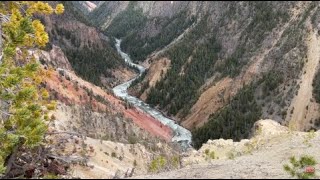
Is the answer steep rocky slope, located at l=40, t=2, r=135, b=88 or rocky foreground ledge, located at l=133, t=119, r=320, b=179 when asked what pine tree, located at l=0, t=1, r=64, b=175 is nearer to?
rocky foreground ledge, located at l=133, t=119, r=320, b=179

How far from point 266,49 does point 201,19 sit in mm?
62547

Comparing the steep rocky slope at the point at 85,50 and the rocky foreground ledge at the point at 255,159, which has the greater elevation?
the rocky foreground ledge at the point at 255,159

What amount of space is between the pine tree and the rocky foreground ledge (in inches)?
153

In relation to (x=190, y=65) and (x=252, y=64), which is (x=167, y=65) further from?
(x=252, y=64)

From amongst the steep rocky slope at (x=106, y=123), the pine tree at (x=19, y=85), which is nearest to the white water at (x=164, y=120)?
the steep rocky slope at (x=106, y=123)

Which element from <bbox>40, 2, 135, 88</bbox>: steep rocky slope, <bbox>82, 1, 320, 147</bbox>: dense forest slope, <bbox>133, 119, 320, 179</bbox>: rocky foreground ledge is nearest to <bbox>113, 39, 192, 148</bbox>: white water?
<bbox>82, 1, 320, 147</bbox>: dense forest slope

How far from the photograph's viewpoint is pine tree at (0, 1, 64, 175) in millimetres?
14398

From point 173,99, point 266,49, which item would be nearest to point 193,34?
point 173,99

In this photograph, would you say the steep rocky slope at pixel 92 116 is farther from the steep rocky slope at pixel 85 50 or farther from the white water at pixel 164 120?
the white water at pixel 164 120

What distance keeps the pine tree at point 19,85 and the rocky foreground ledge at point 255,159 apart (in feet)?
12.8

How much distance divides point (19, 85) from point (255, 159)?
830cm

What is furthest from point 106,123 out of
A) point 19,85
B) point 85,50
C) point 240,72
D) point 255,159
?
point 85,50

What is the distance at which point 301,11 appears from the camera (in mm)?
120688

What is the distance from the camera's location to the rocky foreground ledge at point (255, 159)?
13167 mm
